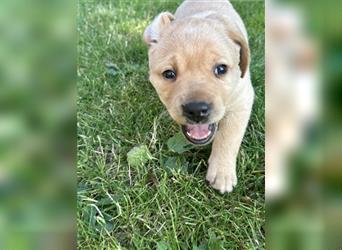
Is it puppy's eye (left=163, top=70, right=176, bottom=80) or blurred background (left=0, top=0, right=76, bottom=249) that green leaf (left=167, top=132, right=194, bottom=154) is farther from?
blurred background (left=0, top=0, right=76, bottom=249)

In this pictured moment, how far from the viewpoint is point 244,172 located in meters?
1.51

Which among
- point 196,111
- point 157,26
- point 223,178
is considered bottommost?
point 223,178

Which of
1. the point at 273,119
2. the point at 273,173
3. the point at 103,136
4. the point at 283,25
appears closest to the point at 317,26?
the point at 283,25

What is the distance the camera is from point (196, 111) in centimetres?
142

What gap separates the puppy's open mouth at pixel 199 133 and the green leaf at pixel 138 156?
114mm

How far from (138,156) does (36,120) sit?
15.5 inches

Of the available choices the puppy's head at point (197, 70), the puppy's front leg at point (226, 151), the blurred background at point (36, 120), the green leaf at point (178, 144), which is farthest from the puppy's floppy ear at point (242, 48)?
the blurred background at point (36, 120)

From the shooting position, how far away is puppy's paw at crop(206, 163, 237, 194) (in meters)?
1.52

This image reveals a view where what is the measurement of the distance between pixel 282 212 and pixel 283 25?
43cm

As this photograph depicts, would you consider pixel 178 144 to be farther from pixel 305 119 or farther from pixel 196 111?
pixel 305 119

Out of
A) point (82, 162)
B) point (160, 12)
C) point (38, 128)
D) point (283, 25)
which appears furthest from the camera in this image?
point (160, 12)

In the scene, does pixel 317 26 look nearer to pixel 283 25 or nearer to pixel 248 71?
pixel 283 25

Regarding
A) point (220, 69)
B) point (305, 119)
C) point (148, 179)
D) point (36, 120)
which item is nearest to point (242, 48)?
point (220, 69)

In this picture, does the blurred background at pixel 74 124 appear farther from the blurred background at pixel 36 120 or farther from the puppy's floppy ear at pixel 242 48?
the puppy's floppy ear at pixel 242 48
